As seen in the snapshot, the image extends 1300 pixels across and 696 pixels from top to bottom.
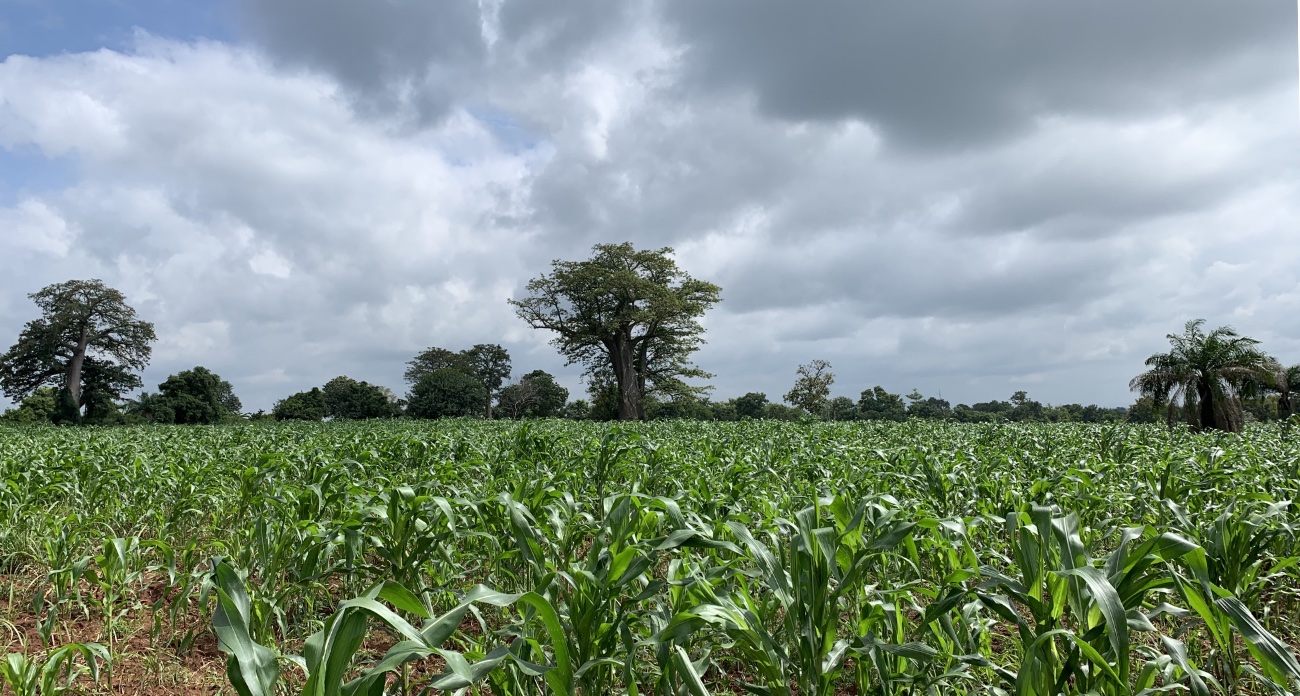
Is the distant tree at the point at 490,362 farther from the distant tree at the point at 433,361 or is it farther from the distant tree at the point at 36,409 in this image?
the distant tree at the point at 36,409

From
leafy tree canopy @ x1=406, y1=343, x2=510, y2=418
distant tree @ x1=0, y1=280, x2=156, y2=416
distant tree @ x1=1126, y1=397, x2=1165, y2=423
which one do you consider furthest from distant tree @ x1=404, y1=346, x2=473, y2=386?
distant tree @ x1=1126, y1=397, x2=1165, y2=423

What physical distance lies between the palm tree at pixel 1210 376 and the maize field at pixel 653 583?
21754mm

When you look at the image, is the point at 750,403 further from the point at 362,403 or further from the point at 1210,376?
the point at 1210,376

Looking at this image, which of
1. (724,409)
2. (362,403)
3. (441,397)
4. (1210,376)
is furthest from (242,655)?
(724,409)

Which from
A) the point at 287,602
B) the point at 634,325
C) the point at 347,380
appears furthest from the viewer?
the point at 347,380

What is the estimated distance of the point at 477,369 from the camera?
63.7 m

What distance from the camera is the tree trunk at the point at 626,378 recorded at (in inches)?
1354

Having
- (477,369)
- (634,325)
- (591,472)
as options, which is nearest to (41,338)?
(477,369)

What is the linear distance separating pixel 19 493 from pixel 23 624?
2135 millimetres

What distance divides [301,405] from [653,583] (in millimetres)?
52643

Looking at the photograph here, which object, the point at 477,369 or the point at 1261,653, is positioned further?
the point at 477,369

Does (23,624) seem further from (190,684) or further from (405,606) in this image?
(405,606)

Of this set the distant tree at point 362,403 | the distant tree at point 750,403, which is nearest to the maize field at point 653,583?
the distant tree at point 362,403

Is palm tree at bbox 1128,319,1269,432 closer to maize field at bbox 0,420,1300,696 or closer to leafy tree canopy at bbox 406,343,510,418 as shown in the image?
maize field at bbox 0,420,1300,696
